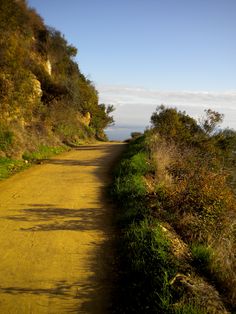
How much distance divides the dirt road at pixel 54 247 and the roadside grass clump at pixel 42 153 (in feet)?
11.5

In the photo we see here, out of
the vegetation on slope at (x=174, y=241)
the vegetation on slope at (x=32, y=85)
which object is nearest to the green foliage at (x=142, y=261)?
the vegetation on slope at (x=174, y=241)

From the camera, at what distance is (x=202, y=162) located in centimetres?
1262

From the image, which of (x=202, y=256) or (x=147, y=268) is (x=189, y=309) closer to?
(x=147, y=268)

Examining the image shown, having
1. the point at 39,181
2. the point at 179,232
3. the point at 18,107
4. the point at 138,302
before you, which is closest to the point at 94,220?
the point at 179,232

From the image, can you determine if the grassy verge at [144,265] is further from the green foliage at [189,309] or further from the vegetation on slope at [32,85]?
the vegetation on slope at [32,85]

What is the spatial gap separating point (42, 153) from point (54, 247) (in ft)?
32.4

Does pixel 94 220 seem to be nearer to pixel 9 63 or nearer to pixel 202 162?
pixel 202 162

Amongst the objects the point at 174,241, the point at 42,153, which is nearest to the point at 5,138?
the point at 42,153

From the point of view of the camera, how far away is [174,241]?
564 cm

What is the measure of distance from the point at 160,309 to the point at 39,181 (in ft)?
22.5

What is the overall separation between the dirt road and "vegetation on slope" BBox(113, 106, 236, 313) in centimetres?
39

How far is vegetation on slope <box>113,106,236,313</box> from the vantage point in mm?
4051

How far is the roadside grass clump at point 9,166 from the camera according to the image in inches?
415

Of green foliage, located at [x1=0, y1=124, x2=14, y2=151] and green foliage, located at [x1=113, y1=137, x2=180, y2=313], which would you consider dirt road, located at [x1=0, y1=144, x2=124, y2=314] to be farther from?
green foliage, located at [x1=0, y1=124, x2=14, y2=151]
